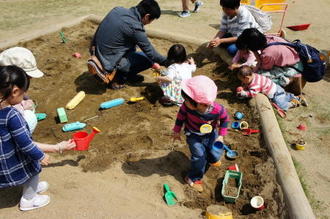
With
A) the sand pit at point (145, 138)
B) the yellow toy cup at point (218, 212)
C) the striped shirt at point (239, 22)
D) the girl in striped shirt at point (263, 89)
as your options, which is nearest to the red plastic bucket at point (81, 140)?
the sand pit at point (145, 138)

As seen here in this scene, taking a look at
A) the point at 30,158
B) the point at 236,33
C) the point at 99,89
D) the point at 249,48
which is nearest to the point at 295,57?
the point at 249,48

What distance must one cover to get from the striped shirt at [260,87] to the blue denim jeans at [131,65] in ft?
5.15

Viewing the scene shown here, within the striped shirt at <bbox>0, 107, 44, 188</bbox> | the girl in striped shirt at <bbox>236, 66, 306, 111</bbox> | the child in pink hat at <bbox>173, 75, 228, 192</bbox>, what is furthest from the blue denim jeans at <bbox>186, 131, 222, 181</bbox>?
the girl in striped shirt at <bbox>236, 66, 306, 111</bbox>

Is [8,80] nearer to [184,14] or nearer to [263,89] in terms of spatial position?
[263,89]

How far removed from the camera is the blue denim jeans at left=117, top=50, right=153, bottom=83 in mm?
4883

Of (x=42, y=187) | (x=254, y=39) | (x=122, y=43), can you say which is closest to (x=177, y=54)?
(x=122, y=43)

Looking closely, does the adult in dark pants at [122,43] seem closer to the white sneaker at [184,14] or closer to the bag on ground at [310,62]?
the bag on ground at [310,62]

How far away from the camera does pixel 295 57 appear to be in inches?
182

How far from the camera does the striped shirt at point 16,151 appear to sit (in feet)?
7.82

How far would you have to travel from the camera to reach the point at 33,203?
288 cm

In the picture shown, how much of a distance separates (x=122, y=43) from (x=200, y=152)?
90.3 inches

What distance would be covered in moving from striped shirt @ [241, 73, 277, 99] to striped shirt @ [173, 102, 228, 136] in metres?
1.45

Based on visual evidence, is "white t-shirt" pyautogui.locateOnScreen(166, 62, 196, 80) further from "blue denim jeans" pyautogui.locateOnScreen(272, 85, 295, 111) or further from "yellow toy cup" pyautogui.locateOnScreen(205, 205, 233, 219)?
"yellow toy cup" pyautogui.locateOnScreen(205, 205, 233, 219)

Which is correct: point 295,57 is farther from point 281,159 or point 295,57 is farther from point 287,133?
point 281,159
